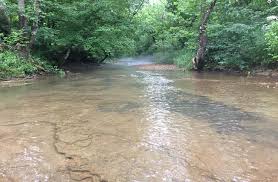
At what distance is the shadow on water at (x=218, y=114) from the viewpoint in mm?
4832

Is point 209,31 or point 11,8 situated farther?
point 209,31

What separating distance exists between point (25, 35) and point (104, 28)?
3.55 m

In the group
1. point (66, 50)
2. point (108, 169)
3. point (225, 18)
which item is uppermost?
point (225, 18)

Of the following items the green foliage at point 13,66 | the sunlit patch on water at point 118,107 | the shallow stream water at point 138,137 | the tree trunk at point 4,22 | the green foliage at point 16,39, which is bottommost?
the shallow stream water at point 138,137

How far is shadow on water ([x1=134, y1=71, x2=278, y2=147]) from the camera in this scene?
4.83 metres

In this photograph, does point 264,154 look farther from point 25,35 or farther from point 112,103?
point 25,35

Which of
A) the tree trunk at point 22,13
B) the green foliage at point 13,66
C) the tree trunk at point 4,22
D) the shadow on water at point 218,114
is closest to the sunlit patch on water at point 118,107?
the shadow on water at point 218,114

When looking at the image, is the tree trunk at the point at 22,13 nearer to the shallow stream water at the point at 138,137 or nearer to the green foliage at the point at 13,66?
the green foliage at the point at 13,66

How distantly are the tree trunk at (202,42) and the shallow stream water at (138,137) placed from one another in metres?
7.68

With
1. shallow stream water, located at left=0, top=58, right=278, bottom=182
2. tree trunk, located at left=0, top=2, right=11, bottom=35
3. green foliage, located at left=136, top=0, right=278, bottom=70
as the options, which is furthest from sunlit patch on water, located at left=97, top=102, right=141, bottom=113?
tree trunk, located at left=0, top=2, right=11, bottom=35

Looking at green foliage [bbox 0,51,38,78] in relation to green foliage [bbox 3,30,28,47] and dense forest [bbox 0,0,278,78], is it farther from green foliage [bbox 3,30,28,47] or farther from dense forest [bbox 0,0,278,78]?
green foliage [bbox 3,30,28,47]

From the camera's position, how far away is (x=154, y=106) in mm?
6914

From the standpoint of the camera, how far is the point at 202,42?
15453 mm

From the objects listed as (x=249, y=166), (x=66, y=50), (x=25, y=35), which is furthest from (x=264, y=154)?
(x=66, y=50)
